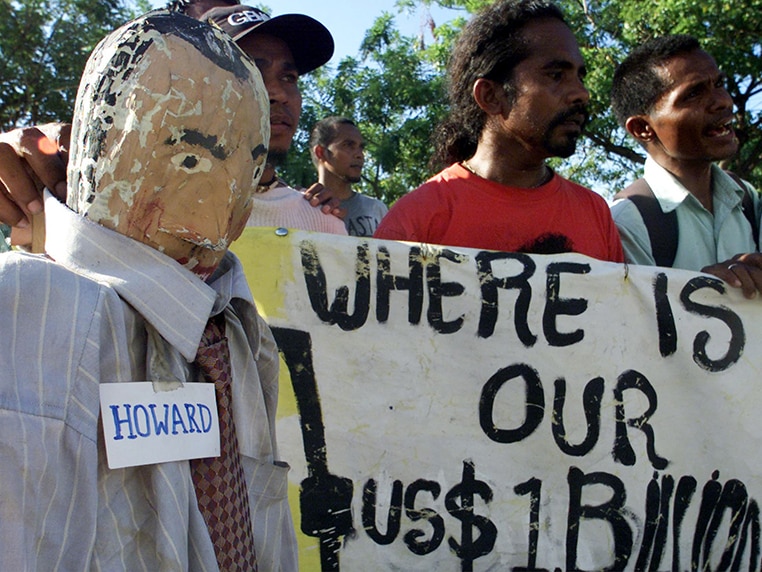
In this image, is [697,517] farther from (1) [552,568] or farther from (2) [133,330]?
(2) [133,330]

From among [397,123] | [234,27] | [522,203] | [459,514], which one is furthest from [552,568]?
[397,123]

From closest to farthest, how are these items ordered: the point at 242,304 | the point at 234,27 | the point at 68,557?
the point at 68,557 < the point at 242,304 < the point at 234,27

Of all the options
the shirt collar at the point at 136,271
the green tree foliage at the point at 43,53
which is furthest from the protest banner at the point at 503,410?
the green tree foliage at the point at 43,53

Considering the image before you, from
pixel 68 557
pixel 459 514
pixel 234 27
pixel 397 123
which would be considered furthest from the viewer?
pixel 397 123

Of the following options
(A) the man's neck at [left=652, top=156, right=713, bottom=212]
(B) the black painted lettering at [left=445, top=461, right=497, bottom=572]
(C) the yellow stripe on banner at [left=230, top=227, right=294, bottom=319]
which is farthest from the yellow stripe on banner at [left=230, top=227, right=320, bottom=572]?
(A) the man's neck at [left=652, top=156, right=713, bottom=212]

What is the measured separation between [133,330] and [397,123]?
13105mm

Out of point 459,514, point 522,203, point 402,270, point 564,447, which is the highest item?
point 522,203

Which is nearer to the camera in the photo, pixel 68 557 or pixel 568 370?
pixel 68 557

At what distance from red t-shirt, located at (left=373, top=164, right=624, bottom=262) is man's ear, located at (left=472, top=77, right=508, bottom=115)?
0.29 metres

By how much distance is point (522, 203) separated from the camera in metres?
2.82

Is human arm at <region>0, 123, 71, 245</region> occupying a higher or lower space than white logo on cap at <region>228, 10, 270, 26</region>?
lower

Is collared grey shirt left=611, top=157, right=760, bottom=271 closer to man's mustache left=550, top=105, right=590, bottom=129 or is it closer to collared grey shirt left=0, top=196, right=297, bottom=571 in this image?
man's mustache left=550, top=105, right=590, bottom=129

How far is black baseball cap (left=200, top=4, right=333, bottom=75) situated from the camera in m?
2.80

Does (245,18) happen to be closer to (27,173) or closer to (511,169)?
(511,169)
